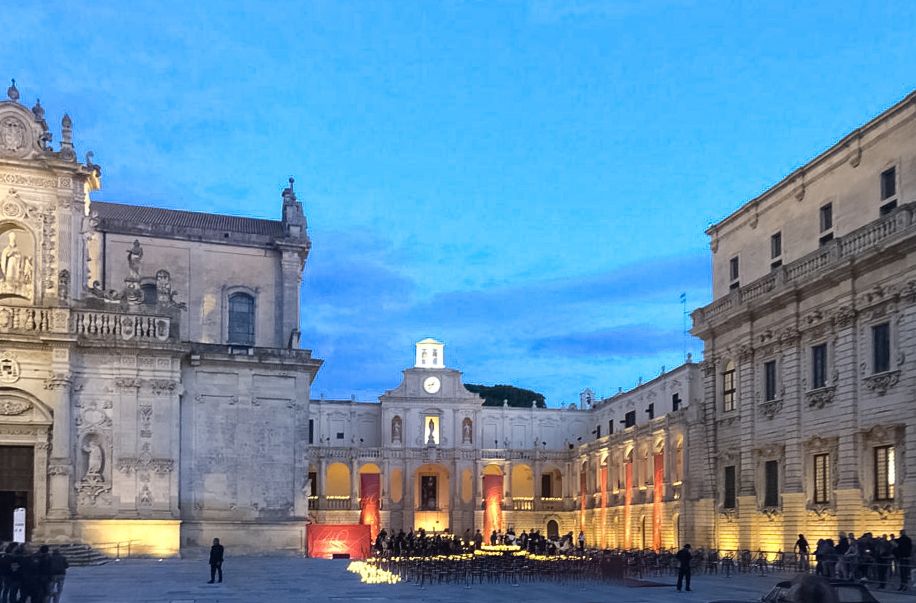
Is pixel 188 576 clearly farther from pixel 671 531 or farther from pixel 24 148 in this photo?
pixel 671 531

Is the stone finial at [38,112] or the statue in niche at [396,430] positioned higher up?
the stone finial at [38,112]

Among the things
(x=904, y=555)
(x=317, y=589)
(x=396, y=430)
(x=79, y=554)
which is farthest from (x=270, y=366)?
(x=396, y=430)

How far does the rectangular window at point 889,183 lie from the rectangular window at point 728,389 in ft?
35.6

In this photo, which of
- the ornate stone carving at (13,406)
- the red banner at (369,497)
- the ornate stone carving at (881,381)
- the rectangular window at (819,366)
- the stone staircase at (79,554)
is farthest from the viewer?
the red banner at (369,497)

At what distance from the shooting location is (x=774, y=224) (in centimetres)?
3975

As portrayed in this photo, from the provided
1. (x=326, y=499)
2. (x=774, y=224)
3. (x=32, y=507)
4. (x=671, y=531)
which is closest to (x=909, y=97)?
(x=774, y=224)

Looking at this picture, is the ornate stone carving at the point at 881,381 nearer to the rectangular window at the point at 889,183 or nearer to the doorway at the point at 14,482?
the rectangular window at the point at 889,183

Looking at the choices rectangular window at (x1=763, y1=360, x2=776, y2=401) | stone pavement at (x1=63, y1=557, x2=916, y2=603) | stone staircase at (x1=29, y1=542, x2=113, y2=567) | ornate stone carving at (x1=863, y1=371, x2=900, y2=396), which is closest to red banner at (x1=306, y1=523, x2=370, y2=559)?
stone pavement at (x1=63, y1=557, x2=916, y2=603)

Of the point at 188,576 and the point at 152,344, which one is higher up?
the point at 152,344

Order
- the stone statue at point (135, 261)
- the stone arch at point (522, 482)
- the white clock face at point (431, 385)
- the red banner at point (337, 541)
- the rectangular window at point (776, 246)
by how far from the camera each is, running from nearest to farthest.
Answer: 1. the rectangular window at point (776, 246)
2. the stone statue at point (135, 261)
3. the red banner at point (337, 541)
4. the white clock face at point (431, 385)
5. the stone arch at point (522, 482)

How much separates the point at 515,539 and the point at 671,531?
7.75m

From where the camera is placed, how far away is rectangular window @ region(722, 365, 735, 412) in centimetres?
4097

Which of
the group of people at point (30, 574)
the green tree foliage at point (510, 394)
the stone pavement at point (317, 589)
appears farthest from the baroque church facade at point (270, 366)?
the green tree foliage at point (510, 394)

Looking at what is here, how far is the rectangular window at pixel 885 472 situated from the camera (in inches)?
1154
